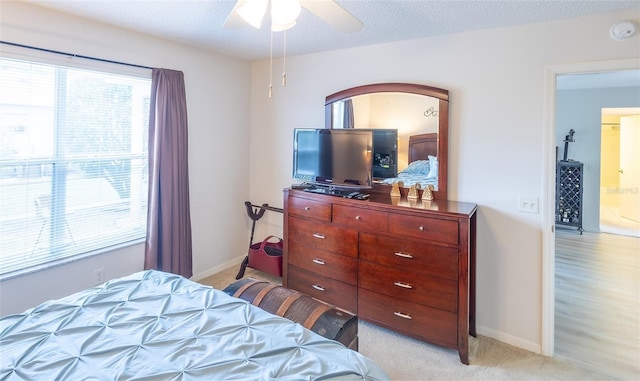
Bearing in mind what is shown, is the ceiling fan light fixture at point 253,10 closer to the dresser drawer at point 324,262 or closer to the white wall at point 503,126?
the white wall at point 503,126

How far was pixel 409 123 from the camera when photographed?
9.70 feet

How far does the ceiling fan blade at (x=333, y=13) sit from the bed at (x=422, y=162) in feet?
4.08

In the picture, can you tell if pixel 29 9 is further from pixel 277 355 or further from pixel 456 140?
pixel 456 140

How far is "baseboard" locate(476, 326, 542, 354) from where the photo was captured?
8.18ft

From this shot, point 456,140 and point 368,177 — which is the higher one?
point 456,140

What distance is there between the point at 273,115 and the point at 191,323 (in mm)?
2788

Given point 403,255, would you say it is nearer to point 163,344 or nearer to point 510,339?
point 510,339

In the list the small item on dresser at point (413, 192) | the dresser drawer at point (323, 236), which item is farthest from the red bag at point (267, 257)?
the small item on dresser at point (413, 192)

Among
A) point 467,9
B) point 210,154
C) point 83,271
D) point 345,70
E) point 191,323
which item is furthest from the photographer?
point 210,154

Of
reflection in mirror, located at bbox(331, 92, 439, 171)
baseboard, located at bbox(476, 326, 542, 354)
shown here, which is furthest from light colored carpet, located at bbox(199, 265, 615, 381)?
reflection in mirror, located at bbox(331, 92, 439, 171)

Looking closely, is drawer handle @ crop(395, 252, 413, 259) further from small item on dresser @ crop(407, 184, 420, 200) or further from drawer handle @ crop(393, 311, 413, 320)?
small item on dresser @ crop(407, 184, 420, 200)

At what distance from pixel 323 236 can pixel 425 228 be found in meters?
0.90

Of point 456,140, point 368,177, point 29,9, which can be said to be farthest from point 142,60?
point 456,140

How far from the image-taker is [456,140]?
2.78m
